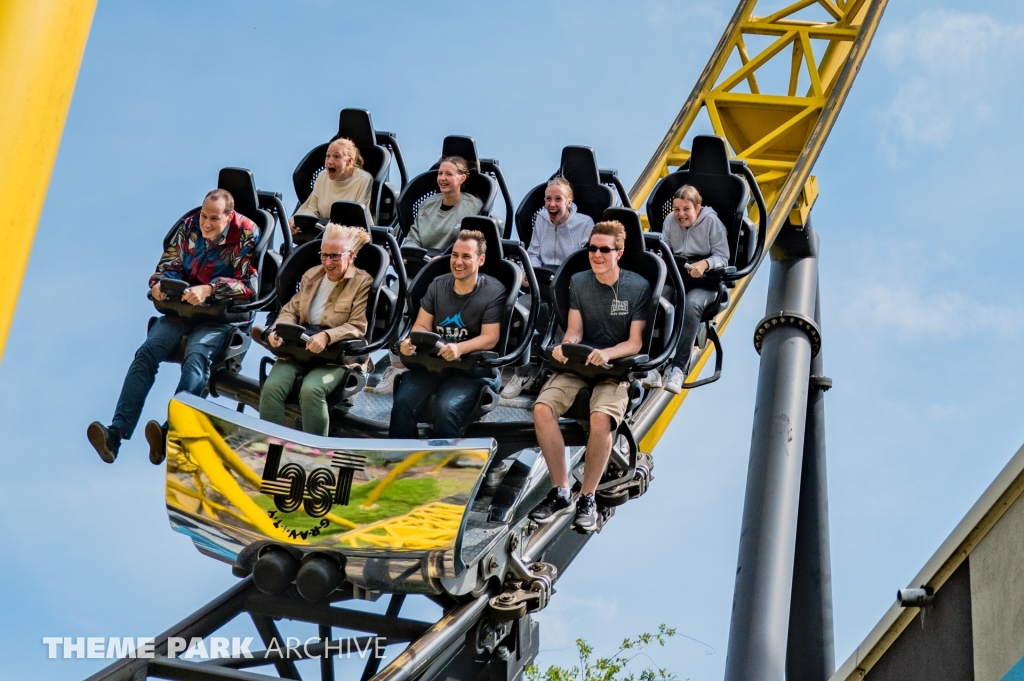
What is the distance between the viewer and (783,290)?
802 centimetres

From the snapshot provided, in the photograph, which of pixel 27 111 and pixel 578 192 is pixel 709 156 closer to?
pixel 578 192

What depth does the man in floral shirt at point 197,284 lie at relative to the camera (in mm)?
5266

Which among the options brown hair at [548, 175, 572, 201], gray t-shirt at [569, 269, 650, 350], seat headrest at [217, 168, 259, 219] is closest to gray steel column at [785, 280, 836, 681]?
brown hair at [548, 175, 572, 201]

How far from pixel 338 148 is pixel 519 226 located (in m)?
0.90

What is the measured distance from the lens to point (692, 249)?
19.9 feet

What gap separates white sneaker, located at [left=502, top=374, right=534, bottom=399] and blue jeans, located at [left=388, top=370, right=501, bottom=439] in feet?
2.56

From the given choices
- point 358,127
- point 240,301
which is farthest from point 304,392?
point 358,127

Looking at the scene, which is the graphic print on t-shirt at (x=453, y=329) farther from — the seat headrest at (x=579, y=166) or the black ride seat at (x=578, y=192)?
the seat headrest at (x=579, y=166)

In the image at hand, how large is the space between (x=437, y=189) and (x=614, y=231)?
1732 mm

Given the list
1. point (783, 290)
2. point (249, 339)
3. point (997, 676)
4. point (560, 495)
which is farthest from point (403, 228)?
point (997, 676)

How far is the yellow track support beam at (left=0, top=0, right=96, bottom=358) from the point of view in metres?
1.46

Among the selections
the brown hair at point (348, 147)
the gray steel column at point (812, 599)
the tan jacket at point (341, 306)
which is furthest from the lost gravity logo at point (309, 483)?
the gray steel column at point (812, 599)

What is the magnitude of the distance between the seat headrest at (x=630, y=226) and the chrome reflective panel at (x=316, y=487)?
113 cm

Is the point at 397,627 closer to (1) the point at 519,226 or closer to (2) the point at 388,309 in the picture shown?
(2) the point at 388,309
